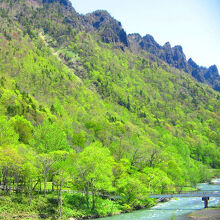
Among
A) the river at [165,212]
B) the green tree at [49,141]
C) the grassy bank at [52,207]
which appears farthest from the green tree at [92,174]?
the green tree at [49,141]

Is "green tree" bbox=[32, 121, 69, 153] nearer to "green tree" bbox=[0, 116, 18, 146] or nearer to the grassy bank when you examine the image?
"green tree" bbox=[0, 116, 18, 146]

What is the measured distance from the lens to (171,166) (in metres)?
78.5

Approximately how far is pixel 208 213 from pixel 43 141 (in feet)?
130

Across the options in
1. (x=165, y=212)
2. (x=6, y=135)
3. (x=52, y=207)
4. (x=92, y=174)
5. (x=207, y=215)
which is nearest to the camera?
(x=52, y=207)

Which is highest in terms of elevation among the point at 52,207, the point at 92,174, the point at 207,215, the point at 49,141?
the point at 49,141

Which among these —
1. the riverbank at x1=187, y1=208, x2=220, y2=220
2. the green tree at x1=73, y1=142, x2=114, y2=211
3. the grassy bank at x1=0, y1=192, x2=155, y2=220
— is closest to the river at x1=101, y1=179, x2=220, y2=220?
the riverbank at x1=187, y1=208, x2=220, y2=220

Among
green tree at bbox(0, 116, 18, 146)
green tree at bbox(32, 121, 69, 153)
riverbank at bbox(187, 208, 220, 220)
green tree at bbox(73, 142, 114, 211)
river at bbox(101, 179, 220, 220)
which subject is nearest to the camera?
riverbank at bbox(187, 208, 220, 220)

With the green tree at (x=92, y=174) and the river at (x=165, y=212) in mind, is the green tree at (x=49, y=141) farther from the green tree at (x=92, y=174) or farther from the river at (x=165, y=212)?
the river at (x=165, y=212)

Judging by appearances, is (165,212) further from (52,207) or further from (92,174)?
(52,207)

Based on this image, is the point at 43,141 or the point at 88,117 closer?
the point at 43,141

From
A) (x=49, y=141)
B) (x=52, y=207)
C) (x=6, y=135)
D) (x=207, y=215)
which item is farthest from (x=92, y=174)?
(x=6, y=135)

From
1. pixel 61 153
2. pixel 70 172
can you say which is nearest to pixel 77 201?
pixel 70 172

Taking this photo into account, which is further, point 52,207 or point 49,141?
point 49,141

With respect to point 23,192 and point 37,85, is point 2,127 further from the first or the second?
point 37,85
